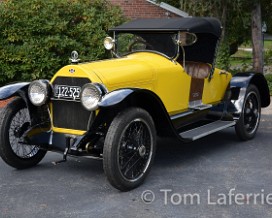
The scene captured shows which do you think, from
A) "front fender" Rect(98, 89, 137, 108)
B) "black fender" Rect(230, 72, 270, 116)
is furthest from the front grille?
"black fender" Rect(230, 72, 270, 116)

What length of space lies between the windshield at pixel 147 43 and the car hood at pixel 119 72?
11.3 inches

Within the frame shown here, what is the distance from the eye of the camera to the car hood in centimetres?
487

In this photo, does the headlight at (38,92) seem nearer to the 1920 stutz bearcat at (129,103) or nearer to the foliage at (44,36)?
the 1920 stutz bearcat at (129,103)

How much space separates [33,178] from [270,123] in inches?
176

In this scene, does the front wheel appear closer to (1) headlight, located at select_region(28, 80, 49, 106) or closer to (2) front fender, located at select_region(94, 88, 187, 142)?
(2) front fender, located at select_region(94, 88, 187, 142)

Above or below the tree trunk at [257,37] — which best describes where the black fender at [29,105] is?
below

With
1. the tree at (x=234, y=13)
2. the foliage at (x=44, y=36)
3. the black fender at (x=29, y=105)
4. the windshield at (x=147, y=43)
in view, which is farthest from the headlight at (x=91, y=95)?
the tree at (x=234, y=13)

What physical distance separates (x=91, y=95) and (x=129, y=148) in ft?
2.14

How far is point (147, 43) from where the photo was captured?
6.05 meters

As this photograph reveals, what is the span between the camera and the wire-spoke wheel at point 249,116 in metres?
6.54

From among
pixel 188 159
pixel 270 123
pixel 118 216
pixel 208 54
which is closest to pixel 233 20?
pixel 270 123

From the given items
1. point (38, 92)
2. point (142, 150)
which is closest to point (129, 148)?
point (142, 150)

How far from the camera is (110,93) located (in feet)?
14.9

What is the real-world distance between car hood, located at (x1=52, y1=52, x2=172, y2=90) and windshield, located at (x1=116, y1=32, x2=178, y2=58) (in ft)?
0.94
